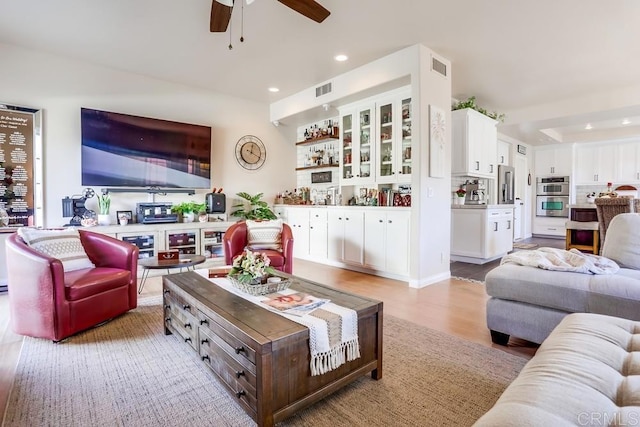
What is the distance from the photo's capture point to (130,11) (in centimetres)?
308

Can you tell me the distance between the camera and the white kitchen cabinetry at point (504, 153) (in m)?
6.73

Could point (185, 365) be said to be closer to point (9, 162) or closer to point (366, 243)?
point (366, 243)

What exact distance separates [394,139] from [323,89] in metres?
1.38

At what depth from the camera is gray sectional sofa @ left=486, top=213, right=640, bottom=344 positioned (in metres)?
1.91

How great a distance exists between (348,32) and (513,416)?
3.54 metres

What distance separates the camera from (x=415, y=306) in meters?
3.16

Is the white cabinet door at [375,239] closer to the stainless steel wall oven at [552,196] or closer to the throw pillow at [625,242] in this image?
the throw pillow at [625,242]

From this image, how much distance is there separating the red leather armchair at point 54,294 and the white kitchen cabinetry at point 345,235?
9.34ft

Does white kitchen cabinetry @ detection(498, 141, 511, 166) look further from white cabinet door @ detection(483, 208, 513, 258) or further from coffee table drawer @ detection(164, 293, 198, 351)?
coffee table drawer @ detection(164, 293, 198, 351)

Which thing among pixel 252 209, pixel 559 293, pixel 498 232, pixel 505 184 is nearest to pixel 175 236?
pixel 252 209

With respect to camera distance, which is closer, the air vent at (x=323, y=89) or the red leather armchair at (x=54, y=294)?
the red leather armchair at (x=54, y=294)

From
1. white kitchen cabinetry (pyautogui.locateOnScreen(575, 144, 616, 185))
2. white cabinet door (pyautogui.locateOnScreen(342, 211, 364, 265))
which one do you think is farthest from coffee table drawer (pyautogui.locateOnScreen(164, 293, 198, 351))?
white kitchen cabinetry (pyautogui.locateOnScreen(575, 144, 616, 185))

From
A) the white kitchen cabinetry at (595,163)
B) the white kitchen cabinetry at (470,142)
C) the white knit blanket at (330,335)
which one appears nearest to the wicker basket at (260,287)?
the white knit blanket at (330,335)

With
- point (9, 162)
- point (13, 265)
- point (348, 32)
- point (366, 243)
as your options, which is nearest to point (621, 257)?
point (366, 243)
